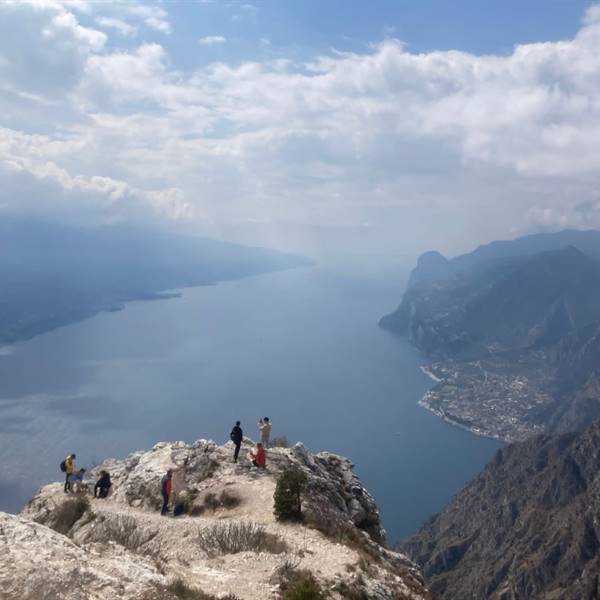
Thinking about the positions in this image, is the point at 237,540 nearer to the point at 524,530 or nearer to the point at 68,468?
the point at 68,468

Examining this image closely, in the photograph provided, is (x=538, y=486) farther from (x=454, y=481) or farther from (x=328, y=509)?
(x=328, y=509)

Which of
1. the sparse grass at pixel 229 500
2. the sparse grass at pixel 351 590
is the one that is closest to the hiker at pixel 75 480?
the sparse grass at pixel 229 500

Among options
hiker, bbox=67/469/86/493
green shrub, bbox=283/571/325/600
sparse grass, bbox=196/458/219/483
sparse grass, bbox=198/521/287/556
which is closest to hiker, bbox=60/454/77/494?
hiker, bbox=67/469/86/493

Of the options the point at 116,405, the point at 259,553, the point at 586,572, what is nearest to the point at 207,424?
the point at 116,405

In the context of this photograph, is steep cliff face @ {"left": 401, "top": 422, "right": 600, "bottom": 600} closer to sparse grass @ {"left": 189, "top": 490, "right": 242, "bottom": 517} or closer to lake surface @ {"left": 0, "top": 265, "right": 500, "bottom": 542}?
lake surface @ {"left": 0, "top": 265, "right": 500, "bottom": 542}

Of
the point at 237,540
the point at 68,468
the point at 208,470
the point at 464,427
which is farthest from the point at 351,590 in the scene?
the point at 464,427
